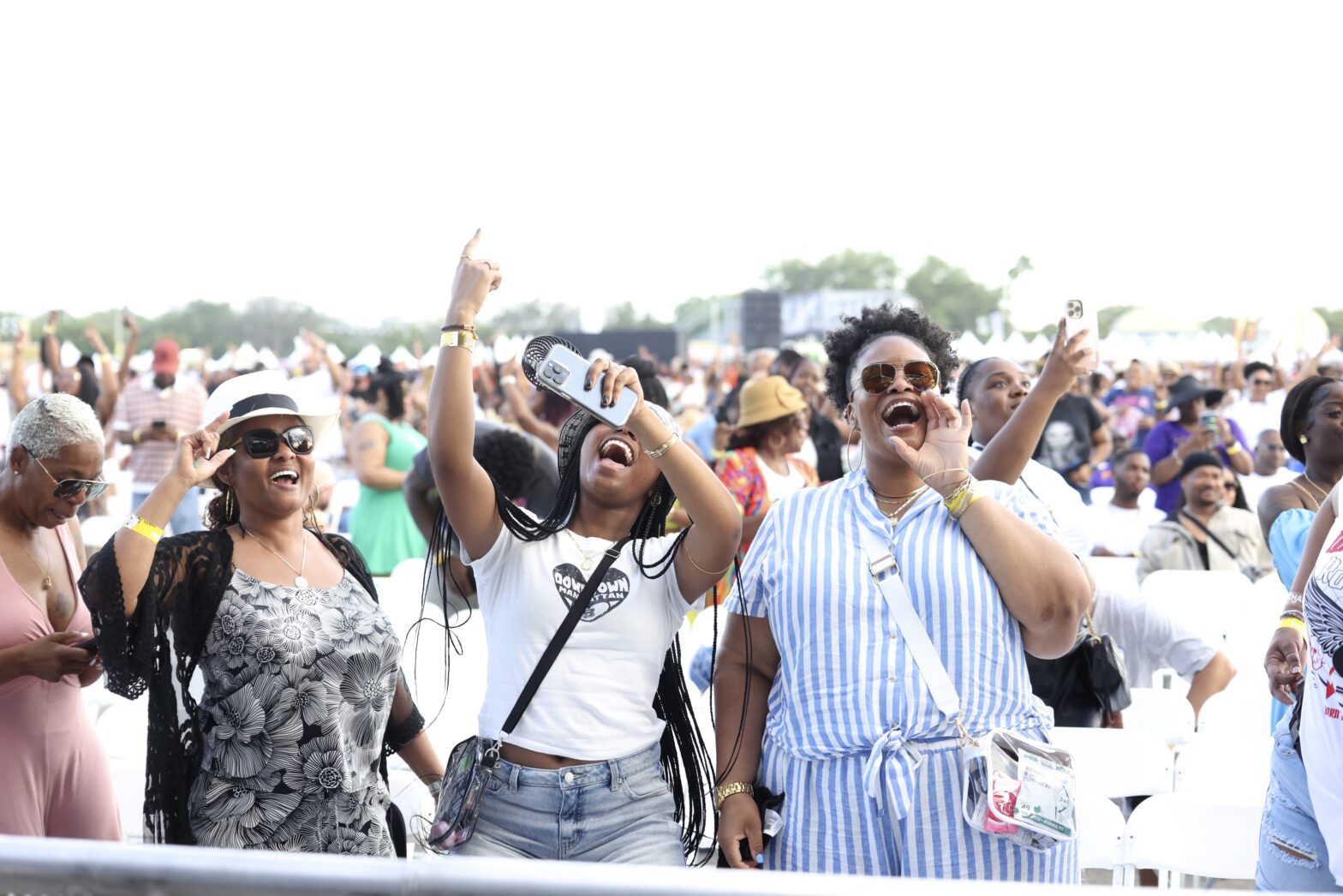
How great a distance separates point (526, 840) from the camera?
8.38ft

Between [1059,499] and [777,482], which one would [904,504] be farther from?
[777,482]

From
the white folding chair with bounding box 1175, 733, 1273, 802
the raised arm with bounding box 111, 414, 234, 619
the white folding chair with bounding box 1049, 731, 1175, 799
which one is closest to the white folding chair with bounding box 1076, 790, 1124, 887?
the white folding chair with bounding box 1049, 731, 1175, 799

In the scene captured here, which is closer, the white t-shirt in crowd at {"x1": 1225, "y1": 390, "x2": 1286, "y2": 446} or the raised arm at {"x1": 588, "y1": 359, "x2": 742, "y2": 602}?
the raised arm at {"x1": 588, "y1": 359, "x2": 742, "y2": 602}

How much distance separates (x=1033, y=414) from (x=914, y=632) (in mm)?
985

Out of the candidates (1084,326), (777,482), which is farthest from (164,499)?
(777,482)

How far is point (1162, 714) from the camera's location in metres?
4.49

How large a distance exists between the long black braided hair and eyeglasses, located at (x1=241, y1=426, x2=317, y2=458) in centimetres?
39

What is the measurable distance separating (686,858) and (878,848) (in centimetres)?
60

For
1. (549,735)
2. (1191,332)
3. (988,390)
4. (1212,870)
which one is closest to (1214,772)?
(1212,870)

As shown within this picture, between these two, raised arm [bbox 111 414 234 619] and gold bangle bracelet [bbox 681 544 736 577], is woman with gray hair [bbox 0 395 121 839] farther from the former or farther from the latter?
gold bangle bracelet [bbox 681 544 736 577]

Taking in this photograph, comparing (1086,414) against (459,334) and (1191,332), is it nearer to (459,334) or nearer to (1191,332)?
(459,334)

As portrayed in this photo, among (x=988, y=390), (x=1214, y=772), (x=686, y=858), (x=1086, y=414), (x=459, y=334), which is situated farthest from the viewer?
(x=1086, y=414)

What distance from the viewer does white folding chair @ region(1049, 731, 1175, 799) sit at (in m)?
3.91

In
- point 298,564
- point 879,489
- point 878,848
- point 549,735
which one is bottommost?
point 878,848
